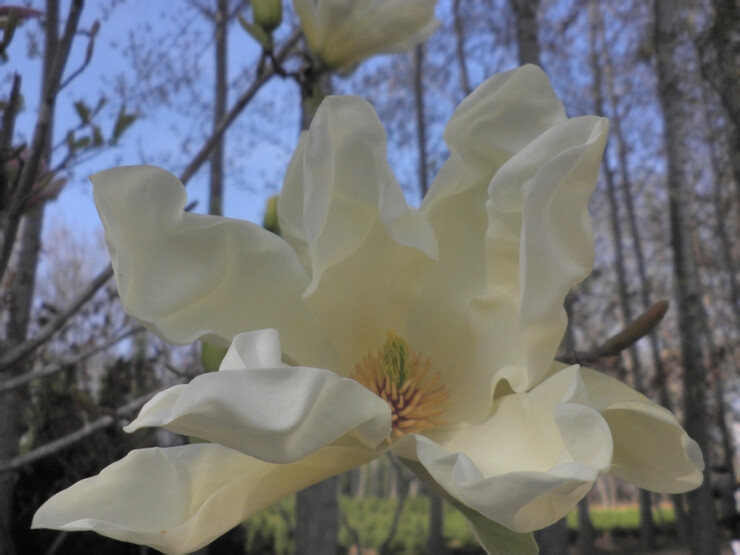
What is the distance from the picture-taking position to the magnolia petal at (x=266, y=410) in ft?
0.98

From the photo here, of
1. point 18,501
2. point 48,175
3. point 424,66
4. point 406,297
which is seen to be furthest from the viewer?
point 424,66

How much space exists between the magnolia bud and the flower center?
50 centimetres

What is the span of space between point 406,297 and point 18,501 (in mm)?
3084

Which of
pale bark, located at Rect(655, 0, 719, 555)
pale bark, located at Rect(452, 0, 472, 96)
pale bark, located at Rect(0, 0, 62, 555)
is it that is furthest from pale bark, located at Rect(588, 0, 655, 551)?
pale bark, located at Rect(0, 0, 62, 555)

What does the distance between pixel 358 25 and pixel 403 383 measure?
1.42 ft

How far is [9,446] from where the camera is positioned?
2078mm

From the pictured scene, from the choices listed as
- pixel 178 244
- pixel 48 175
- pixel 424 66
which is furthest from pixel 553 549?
pixel 424 66

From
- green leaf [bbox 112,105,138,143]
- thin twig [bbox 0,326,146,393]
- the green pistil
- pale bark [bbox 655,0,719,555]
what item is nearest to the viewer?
the green pistil

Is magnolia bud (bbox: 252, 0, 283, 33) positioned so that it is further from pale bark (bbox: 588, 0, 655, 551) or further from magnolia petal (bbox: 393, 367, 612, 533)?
pale bark (bbox: 588, 0, 655, 551)

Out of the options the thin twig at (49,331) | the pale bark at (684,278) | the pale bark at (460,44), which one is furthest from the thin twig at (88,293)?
the pale bark at (460,44)

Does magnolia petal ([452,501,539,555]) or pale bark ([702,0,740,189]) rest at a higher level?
pale bark ([702,0,740,189])

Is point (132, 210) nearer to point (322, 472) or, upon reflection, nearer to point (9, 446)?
point (322, 472)

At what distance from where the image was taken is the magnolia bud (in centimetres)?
84

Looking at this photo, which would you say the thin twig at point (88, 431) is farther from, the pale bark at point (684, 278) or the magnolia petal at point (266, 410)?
the pale bark at point (684, 278)
